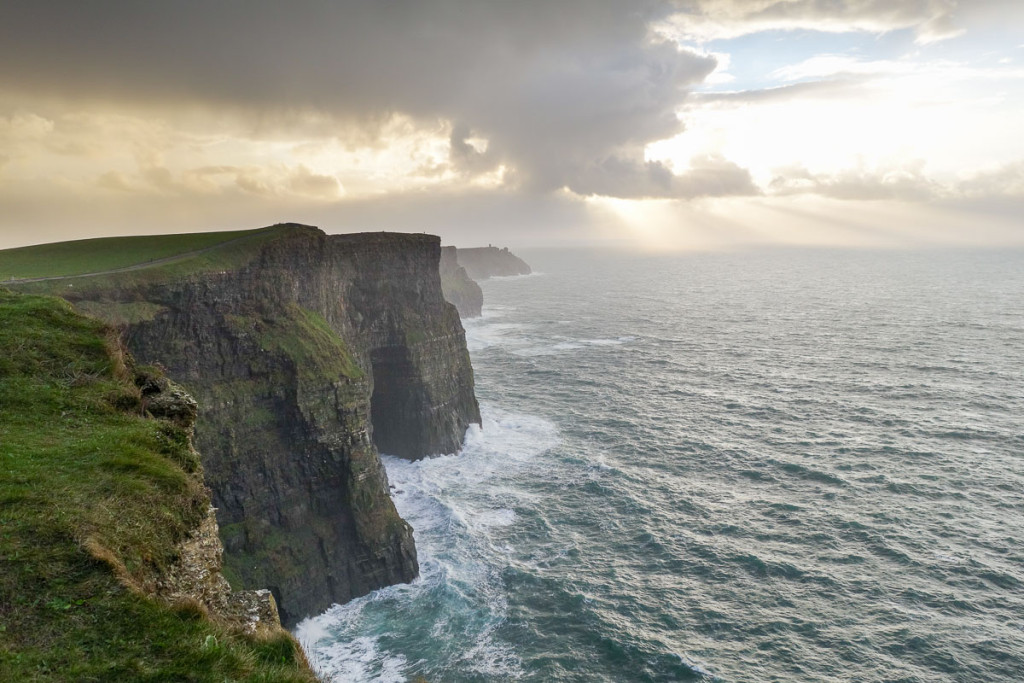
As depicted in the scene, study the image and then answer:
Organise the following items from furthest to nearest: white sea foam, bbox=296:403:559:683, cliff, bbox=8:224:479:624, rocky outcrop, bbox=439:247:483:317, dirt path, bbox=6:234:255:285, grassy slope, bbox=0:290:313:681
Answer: rocky outcrop, bbox=439:247:483:317 → dirt path, bbox=6:234:255:285 → cliff, bbox=8:224:479:624 → white sea foam, bbox=296:403:559:683 → grassy slope, bbox=0:290:313:681

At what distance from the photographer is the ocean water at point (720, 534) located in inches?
1358

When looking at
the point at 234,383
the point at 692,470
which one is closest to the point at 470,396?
the point at 692,470

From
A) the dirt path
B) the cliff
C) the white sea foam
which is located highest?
the dirt path

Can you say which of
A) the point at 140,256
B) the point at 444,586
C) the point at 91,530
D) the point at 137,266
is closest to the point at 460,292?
the point at 140,256

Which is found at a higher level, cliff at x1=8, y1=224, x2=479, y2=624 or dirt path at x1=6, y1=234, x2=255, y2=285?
dirt path at x1=6, y1=234, x2=255, y2=285

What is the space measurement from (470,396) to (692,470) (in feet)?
97.3

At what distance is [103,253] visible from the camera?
55.3m

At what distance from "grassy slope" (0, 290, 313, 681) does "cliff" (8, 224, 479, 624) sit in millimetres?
19587

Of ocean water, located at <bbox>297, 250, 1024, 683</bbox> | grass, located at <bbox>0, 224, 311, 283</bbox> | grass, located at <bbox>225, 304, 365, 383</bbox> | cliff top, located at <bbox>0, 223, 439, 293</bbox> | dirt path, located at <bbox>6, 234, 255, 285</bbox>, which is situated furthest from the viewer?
grass, located at <bbox>0, 224, 311, 283</bbox>

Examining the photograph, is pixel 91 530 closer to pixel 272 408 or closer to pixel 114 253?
pixel 272 408

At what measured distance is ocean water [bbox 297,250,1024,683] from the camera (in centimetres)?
3450

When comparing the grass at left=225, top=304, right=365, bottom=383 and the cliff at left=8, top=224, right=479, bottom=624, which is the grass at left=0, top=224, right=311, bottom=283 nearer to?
the cliff at left=8, top=224, right=479, bottom=624

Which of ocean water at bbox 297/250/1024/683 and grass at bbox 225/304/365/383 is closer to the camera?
ocean water at bbox 297/250/1024/683

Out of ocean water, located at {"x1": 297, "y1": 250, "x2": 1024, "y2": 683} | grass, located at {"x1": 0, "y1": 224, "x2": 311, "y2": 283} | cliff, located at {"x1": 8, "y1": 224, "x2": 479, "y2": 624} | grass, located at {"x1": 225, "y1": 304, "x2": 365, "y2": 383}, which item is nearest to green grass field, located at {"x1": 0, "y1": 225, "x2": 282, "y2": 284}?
grass, located at {"x1": 0, "y1": 224, "x2": 311, "y2": 283}
